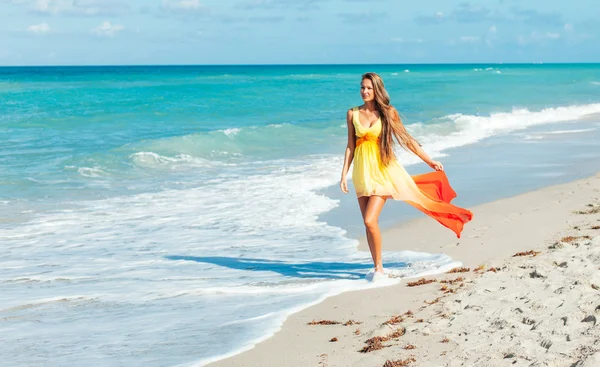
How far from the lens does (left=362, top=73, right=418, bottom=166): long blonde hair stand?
247 inches

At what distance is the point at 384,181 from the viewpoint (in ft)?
21.4

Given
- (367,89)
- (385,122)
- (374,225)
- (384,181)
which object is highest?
(367,89)

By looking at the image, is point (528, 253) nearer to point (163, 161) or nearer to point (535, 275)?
point (535, 275)

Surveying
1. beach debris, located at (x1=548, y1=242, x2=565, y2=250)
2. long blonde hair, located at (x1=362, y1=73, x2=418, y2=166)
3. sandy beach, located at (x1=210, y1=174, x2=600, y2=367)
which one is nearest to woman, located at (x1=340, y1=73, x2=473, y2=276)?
long blonde hair, located at (x1=362, y1=73, x2=418, y2=166)

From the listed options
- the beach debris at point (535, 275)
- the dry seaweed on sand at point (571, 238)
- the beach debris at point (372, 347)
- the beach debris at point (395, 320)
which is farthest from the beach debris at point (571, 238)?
the beach debris at point (372, 347)

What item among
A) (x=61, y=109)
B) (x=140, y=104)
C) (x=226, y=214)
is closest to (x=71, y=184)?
(x=226, y=214)

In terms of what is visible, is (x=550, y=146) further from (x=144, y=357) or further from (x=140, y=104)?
(x=140, y=104)

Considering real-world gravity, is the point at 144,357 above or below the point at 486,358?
below

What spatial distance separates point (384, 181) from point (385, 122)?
533 mm

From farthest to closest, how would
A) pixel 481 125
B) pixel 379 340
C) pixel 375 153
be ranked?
1. pixel 481 125
2. pixel 375 153
3. pixel 379 340

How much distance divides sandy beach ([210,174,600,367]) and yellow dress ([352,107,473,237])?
496 millimetres

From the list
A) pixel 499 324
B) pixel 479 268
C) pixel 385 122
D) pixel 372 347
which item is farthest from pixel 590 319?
pixel 385 122

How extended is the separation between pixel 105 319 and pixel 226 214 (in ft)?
14.0

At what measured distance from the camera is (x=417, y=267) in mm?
6828
